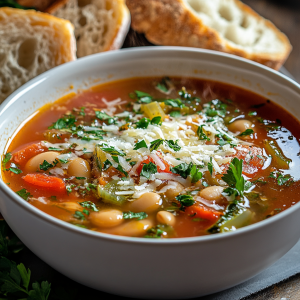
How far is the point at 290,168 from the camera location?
6.91 ft

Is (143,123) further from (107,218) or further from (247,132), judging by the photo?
(107,218)

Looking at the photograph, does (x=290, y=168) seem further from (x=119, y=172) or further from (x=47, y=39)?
(x=47, y=39)

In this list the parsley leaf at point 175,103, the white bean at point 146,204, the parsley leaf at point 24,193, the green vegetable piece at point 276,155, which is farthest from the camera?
→ the parsley leaf at point 175,103

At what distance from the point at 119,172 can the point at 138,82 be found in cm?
104

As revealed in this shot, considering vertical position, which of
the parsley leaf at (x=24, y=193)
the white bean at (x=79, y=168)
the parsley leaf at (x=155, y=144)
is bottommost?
the parsley leaf at (x=24, y=193)

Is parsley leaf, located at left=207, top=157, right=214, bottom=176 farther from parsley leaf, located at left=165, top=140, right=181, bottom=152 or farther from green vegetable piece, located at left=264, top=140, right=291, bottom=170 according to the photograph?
green vegetable piece, located at left=264, top=140, right=291, bottom=170

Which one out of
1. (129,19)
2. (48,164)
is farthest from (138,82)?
(48,164)

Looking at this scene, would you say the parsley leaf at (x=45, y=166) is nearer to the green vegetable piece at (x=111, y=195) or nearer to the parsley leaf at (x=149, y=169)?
the green vegetable piece at (x=111, y=195)

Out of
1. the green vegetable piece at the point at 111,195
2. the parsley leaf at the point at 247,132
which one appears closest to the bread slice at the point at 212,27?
the parsley leaf at the point at 247,132

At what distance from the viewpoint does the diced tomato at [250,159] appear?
208 cm

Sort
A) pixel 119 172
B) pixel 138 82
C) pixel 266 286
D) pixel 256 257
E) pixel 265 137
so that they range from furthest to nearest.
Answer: pixel 138 82 < pixel 265 137 < pixel 119 172 < pixel 266 286 < pixel 256 257

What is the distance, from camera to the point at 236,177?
1.91 m

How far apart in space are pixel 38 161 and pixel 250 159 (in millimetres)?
1129

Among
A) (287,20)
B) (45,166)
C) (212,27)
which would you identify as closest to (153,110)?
(45,166)
